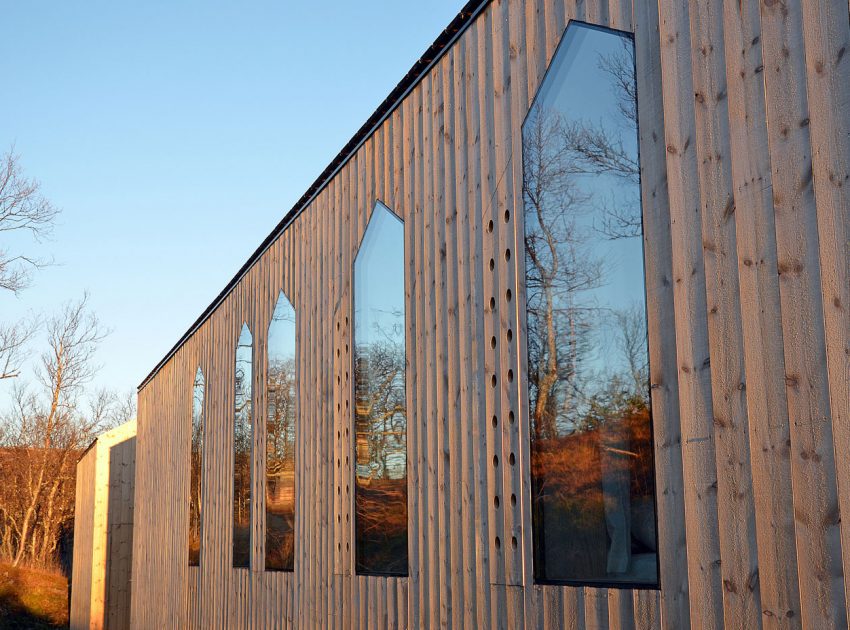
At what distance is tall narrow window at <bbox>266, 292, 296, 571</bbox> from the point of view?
7980 mm

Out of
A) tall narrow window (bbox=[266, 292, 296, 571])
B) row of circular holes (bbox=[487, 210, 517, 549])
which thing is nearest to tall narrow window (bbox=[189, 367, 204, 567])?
tall narrow window (bbox=[266, 292, 296, 571])

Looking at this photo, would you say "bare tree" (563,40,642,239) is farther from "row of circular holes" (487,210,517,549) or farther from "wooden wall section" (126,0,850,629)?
"row of circular holes" (487,210,517,549)

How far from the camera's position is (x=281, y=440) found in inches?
327

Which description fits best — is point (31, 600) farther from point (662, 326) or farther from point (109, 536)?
point (662, 326)

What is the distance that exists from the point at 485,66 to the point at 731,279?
86.6 inches

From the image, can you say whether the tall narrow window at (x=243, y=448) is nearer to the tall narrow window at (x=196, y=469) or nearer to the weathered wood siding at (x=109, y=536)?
the tall narrow window at (x=196, y=469)

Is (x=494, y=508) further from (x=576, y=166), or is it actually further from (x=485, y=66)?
(x=485, y=66)

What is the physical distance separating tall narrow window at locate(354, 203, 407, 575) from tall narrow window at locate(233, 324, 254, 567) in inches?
117

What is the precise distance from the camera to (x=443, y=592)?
16.7ft

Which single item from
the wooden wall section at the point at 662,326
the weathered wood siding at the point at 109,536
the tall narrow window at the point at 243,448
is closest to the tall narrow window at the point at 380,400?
the wooden wall section at the point at 662,326

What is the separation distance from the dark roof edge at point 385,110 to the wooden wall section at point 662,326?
66 millimetres

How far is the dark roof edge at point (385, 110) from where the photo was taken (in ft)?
17.4

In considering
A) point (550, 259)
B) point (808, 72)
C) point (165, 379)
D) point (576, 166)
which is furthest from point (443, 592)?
point (165, 379)

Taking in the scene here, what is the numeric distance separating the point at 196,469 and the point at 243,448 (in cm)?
228
